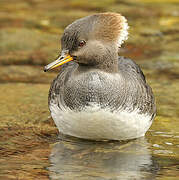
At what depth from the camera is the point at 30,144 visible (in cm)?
640

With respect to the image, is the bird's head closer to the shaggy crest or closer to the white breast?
the shaggy crest

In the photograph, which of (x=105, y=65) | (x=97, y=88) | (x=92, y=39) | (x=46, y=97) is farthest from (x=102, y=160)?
(x=46, y=97)

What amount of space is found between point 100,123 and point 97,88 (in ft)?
1.30

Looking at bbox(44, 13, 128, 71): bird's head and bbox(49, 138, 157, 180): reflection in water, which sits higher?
bbox(44, 13, 128, 71): bird's head

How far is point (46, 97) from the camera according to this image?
8289mm

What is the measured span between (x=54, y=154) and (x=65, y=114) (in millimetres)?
497

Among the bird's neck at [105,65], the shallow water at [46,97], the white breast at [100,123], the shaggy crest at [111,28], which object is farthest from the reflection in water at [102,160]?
the shaggy crest at [111,28]

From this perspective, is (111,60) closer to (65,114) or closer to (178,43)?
(65,114)

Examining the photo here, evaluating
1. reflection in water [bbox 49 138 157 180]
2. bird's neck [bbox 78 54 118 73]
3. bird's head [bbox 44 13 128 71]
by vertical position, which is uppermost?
bird's head [bbox 44 13 128 71]

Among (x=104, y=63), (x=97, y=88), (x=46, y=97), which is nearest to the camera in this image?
(x=97, y=88)

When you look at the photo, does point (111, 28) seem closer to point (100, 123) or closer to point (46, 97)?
point (100, 123)

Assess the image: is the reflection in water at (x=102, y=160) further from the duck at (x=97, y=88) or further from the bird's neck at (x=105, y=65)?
the bird's neck at (x=105, y=65)

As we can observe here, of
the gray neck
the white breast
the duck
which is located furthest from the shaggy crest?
the white breast

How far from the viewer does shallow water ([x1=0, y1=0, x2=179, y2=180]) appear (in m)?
5.66
